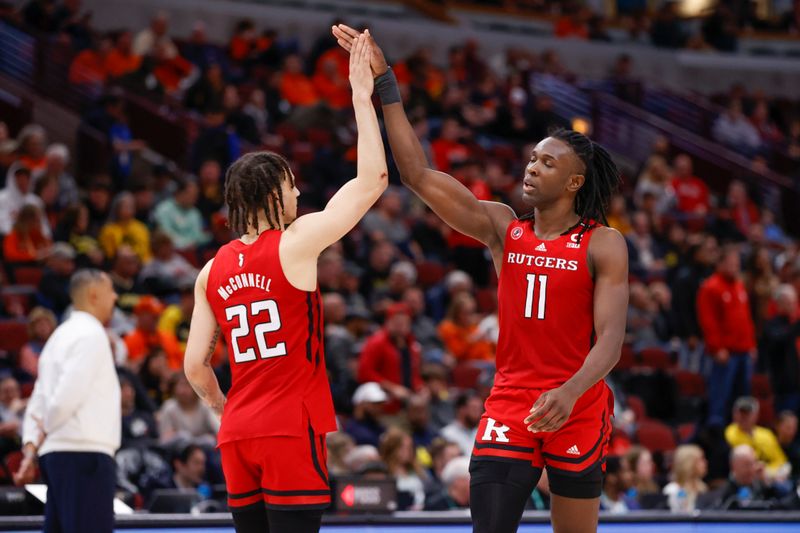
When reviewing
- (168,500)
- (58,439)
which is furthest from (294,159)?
(58,439)

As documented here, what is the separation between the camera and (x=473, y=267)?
44.1 feet

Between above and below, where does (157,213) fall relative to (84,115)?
below

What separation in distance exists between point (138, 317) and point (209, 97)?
478 centimetres

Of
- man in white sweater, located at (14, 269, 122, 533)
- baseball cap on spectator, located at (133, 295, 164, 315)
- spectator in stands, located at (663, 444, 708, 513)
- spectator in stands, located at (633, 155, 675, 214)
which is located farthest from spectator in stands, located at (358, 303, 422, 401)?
spectator in stands, located at (633, 155, 675, 214)

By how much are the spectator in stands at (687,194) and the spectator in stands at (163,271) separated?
25.0 ft

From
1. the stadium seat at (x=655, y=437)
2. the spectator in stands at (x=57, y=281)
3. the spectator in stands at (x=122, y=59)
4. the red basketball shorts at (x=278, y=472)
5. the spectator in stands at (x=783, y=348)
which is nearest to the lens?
the red basketball shorts at (x=278, y=472)

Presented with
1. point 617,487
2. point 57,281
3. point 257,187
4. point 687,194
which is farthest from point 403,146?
point 687,194

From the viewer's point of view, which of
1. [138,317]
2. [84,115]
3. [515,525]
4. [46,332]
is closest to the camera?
[515,525]

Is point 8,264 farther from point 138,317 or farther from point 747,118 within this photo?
point 747,118

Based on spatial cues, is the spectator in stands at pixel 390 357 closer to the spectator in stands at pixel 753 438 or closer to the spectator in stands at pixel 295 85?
the spectator in stands at pixel 753 438

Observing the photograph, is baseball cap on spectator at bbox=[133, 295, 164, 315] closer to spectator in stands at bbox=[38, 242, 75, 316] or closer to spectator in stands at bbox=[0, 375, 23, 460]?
spectator in stands at bbox=[38, 242, 75, 316]

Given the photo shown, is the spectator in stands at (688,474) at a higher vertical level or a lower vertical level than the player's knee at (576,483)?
lower

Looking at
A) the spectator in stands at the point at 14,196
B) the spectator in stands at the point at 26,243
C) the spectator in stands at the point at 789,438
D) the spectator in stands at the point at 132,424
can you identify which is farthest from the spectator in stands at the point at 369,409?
the spectator in stands at the point at 789,438

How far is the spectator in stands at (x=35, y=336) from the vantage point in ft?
31.1
